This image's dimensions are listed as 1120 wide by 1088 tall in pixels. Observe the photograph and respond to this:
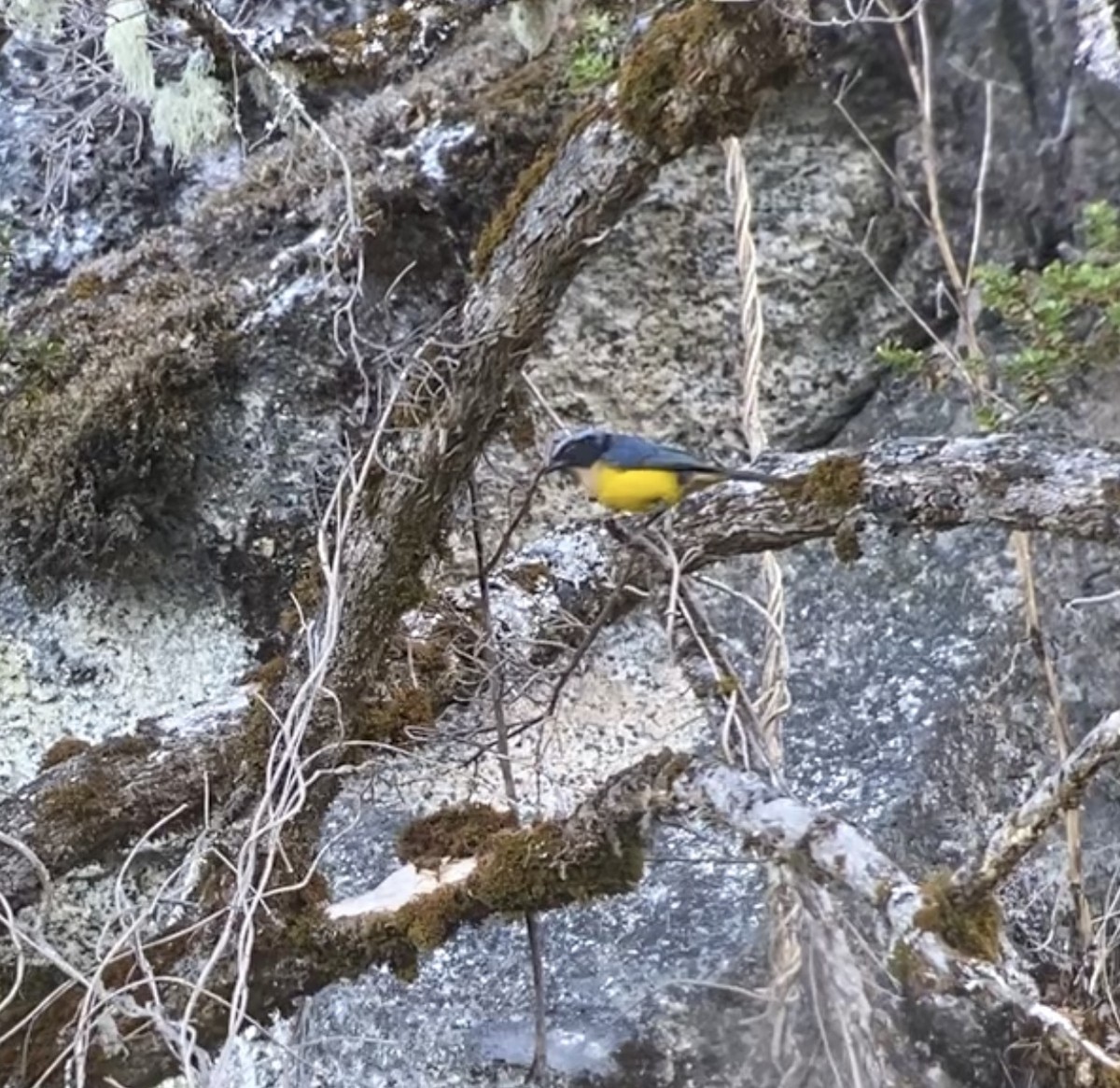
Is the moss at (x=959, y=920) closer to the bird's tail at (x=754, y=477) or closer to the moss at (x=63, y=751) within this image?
the bird's tail at (x=754, y=477)

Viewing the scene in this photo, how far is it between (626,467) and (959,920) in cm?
56

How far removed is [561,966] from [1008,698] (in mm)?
785

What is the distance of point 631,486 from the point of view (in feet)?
5.15

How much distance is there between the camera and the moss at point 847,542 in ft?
5.34

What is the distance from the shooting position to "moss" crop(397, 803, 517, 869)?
1730 mm

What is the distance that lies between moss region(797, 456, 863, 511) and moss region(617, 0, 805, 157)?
0.37 metres

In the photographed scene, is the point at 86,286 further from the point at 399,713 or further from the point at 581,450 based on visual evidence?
the point at 581,450

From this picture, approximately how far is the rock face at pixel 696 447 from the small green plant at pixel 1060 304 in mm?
289

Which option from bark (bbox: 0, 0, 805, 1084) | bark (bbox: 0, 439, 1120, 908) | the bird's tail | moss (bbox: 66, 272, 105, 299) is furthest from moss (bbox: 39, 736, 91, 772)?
the bird's tail

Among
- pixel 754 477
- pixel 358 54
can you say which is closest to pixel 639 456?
pixel 754 477

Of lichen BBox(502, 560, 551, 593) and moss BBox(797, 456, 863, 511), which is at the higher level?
moss BBox(797, 456, 863, 511)

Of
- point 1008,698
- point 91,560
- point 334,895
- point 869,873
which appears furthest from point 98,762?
point 1008,698

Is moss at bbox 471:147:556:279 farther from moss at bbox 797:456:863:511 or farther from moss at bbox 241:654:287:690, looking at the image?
moss at bbox 241:654:287:690

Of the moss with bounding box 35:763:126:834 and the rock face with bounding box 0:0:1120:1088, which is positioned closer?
the moss with bounding box 35:763:126:834
